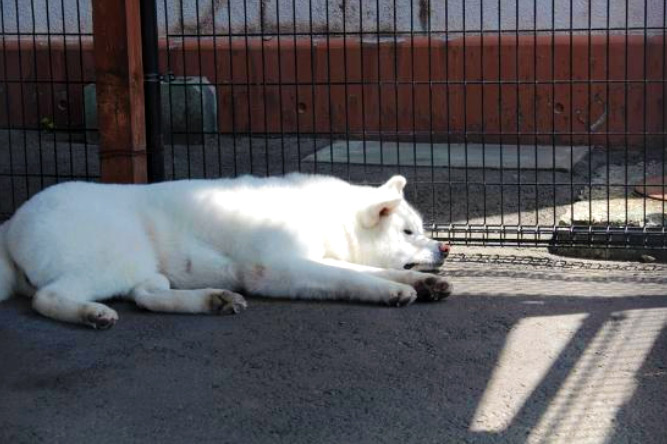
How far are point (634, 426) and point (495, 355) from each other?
80 cm

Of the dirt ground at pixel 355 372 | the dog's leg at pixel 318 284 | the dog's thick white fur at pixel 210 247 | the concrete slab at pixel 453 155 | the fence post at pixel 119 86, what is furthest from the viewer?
the concrete slab at pixel 453 155

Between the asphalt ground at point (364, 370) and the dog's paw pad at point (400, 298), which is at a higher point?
the dog's paw pad at point (400, 298)

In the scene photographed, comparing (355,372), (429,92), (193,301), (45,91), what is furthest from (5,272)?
(45,91)

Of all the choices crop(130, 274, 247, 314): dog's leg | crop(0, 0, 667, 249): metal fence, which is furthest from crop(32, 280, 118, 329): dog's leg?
crop(0, 0, 667, 249): metal fence

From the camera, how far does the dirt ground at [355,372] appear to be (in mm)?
3662

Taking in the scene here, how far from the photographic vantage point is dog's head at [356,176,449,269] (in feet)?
18.3

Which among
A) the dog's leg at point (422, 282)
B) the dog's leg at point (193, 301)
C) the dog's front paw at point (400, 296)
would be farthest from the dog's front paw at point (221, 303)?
the dog's front paw at point (400, 296)

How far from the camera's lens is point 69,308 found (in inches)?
187

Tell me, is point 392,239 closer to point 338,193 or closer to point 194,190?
point 338,193

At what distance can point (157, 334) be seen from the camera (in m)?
4.69

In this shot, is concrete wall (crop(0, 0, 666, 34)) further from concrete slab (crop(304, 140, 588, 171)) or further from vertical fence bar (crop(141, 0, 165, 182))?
vertical fence bar (crop(141, 0, 165, 182))

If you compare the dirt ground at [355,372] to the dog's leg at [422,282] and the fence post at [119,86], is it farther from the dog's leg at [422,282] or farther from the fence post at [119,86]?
the fence post at [119,86]

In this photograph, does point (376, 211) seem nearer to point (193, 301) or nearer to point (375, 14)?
point (193, 301)

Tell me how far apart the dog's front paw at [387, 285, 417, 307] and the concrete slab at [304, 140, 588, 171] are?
300cm
